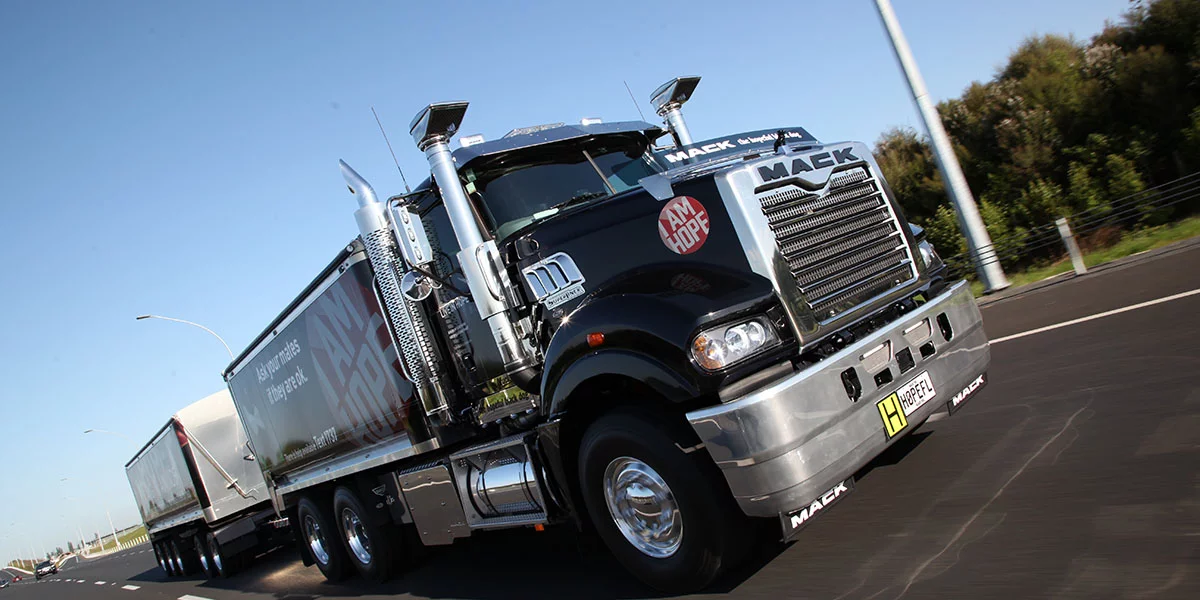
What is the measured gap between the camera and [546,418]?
5121 mm

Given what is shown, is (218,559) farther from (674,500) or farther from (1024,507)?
(1024,507)

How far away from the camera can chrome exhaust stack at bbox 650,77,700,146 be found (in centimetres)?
692

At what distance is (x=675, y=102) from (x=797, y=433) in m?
3.95

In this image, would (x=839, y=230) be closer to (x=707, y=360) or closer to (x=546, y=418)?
(x=707, y=360)

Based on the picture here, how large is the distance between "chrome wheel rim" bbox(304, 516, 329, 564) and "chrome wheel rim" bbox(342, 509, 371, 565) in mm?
564

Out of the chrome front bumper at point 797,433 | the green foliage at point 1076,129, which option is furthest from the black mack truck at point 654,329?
the green foliage at point 1076,129

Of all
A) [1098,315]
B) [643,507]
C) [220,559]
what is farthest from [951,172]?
[220,559]

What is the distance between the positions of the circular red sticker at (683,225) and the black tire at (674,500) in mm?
922

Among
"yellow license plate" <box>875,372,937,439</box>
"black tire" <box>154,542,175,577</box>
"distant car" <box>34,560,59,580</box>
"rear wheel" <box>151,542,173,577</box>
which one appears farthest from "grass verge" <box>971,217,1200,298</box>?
"distant car" <box>34,560,59,580</box>

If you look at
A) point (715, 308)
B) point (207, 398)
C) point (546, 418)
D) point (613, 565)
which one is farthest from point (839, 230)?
point (207, 398)

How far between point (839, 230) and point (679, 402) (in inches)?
54.1

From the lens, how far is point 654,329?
13.5 ft

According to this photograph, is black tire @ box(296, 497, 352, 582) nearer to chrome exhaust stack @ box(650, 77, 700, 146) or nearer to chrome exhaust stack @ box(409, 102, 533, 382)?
chrome exhaust stack @ box(409, 102, 533, 382)

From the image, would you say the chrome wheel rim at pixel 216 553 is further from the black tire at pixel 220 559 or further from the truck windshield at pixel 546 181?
the truck windshield at pixel 546 181
